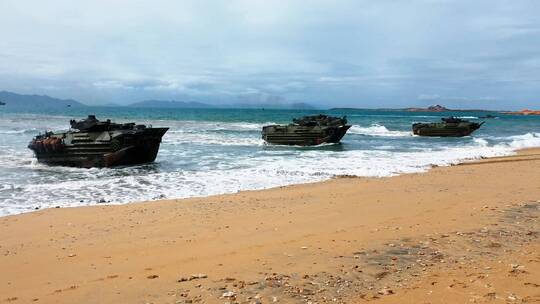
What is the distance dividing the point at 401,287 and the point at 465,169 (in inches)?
526

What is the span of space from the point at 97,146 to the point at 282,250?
14.6 m

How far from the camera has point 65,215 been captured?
9656 millimetres

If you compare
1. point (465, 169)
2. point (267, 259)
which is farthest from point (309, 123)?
point (267, 259)

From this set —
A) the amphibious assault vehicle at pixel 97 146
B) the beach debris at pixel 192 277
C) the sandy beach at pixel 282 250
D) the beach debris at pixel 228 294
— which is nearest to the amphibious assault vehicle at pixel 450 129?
the amphibious assault vehicle at pixel 97 146

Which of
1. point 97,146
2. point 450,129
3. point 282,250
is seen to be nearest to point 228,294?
point 282,250

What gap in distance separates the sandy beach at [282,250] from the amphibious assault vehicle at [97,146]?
914 centimetres

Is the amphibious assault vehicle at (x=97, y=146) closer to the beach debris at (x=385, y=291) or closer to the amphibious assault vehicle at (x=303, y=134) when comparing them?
the amphibious assault vehicle at (x=303, y=134)

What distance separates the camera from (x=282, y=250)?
22.1 ft

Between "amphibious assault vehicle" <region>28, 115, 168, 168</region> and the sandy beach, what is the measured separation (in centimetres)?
914

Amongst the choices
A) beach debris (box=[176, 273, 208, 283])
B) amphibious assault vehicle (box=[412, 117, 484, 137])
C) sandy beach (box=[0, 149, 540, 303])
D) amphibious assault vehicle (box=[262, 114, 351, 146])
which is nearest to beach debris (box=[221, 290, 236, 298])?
sandy beach (box=[0, 149, 540, 303])

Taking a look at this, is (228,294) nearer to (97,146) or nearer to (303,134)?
(97,146)

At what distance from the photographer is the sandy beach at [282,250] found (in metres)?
5.16

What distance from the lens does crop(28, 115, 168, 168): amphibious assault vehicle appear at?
763 inches

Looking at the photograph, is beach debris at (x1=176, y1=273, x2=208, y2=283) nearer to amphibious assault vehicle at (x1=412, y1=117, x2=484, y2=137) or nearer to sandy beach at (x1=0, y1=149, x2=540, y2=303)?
sandy beach at (x1=0, y1=149, x2=540, y2=303)
